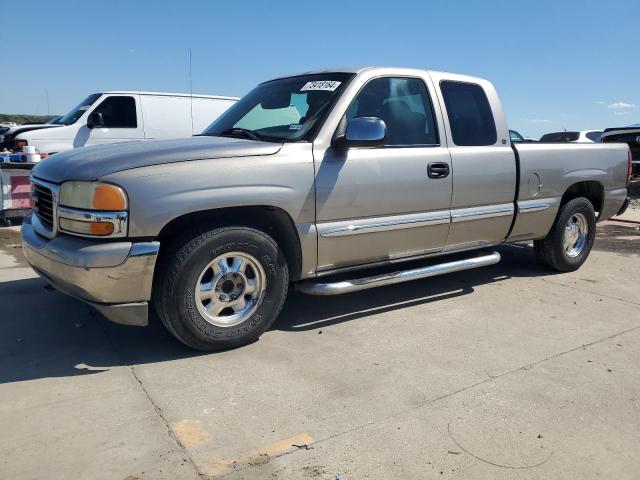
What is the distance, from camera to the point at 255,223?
379cm

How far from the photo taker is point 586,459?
8.50 ft

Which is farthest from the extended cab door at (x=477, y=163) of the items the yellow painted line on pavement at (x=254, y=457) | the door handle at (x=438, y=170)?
the yellow painted line on pavement at (x=254, y=457)

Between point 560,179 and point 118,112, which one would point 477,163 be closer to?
point 560,179

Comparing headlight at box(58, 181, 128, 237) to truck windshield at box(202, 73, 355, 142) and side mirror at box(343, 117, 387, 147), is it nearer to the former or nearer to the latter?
truck windshield at box(202, 73, 355, 142)

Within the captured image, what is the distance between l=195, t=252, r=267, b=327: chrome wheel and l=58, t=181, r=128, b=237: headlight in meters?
0.61

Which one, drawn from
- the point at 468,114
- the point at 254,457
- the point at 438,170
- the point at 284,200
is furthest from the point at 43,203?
the point at 468,114

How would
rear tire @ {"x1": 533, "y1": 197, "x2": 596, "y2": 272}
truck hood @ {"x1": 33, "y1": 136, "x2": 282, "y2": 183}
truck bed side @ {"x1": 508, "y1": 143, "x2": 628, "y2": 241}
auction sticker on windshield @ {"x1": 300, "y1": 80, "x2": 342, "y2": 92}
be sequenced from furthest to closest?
rear tire @ {"x1": 533, "y1": 197, "x2": 596, "y2": 272} < truck bed side @ {"x1": 508, "y1": 143, "x2": 628, "y2": 241} < auction sticker on windshield @ {"x1": 300, "y1": 80, "x2": 342, "y2": 92} < truck hood @ {"x1": 33, "y1": 136, "x2": 282, "y2": 183}

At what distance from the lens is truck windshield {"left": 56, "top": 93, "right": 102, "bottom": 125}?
1050cm

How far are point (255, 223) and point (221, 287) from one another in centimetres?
50

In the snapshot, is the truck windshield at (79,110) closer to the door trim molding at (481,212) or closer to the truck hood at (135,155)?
the truck hood at (135,155)

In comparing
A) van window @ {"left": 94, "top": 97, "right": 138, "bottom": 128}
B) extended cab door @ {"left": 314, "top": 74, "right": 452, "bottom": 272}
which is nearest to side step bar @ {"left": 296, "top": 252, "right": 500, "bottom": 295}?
extended cab door @ {"left": 314, "top": 74, "right": 452, "bottom": 272}

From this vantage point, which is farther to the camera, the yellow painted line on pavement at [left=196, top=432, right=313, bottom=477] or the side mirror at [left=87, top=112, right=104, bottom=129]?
the side mirror at [left=87, top=112, right=104, bottom=129]

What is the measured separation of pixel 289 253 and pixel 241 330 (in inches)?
25.3

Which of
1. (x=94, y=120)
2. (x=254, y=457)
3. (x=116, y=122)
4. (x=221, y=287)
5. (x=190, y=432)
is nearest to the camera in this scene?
(x=254, y=457)
